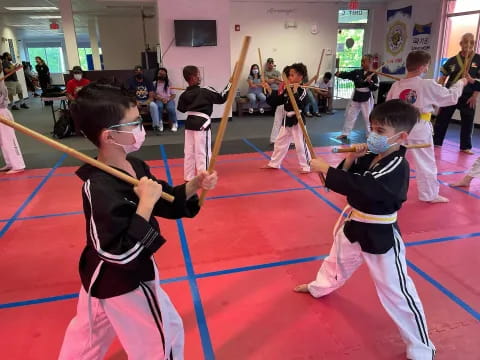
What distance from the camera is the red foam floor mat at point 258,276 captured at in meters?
2.48

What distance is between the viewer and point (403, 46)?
12758 mm

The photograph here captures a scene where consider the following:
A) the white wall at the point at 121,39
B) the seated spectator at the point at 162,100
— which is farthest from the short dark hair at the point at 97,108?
the white wall at the point at 121,39

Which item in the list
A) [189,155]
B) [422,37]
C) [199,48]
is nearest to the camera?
[189,155]

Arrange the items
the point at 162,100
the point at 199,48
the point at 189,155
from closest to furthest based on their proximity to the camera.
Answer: the point at 189,155 < the point at 162,100 < the point at 199,48

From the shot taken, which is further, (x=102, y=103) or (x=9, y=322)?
(x=9, y=322)

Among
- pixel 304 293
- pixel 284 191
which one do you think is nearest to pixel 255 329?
pixel 304 293

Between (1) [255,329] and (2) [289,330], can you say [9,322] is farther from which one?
(2) [289,330]

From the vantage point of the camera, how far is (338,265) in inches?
101

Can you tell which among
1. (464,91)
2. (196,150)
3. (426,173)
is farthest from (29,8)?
(426,173)

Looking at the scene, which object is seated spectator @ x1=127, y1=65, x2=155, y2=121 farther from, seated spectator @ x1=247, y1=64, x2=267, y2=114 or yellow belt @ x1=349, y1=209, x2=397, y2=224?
yellow belt @ x1=349, y1=209, x2=397, y2=224

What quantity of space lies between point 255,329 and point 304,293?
578mm

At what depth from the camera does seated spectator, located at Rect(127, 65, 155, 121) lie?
1024 centimetres

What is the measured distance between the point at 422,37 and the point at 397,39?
1150mm

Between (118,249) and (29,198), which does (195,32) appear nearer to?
(29,198)
